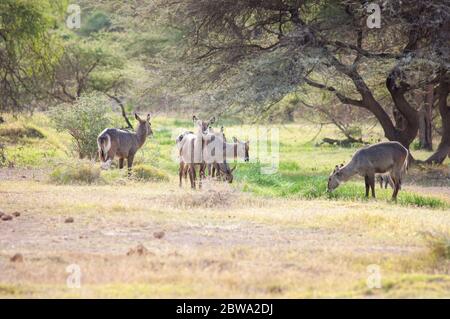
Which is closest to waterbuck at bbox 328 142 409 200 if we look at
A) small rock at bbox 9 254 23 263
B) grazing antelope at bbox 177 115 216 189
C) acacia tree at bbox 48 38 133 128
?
grazing antelope at bbox 177 115 216 189

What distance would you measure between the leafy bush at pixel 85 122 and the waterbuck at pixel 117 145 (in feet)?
6.26

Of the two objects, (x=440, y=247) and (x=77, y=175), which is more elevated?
(x=77, y=175)

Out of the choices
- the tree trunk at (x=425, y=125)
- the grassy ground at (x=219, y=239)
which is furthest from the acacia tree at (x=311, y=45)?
the tree trunk at (x=425, y=125)

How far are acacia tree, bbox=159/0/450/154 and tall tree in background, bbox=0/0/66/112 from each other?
3.30m

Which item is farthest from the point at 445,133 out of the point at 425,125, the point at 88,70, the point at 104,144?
the point at 88,70

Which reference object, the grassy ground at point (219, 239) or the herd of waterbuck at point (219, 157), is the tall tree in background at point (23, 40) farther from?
the grassy ground at point (219, 239)

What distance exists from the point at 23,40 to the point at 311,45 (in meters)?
7.50

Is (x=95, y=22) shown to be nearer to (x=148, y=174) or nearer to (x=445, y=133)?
(x=445, y=133)

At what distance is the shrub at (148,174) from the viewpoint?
739 inches

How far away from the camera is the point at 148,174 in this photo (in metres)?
19.0

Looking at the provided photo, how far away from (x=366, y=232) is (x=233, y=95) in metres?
9.54

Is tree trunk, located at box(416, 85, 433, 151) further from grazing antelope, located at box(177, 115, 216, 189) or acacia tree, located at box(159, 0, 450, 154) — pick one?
grazing antelope, located at box(177, 115, 216, 189)

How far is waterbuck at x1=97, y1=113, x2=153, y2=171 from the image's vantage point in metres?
19.2
